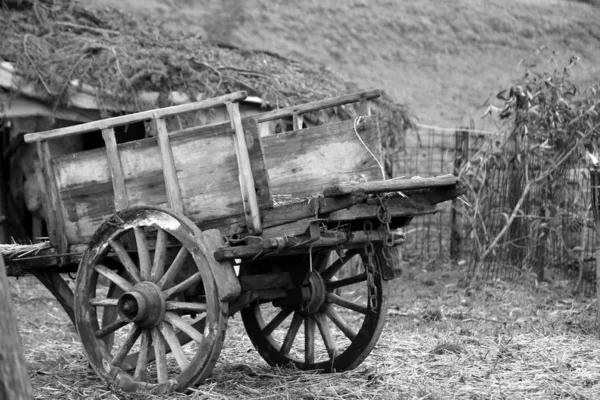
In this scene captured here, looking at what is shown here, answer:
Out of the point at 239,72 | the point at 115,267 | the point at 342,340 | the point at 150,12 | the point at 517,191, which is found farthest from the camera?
the point at 150,12

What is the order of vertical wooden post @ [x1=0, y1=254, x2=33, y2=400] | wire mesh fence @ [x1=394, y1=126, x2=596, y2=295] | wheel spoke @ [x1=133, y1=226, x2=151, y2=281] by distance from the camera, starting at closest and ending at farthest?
1. vertical wooden post @ [x1=0, y1=254, x2=33, y2=400]
2. wheel spoke @ [x1=133, y1=226, x2=151, y2=281]
3. wire mesh fence @ [x1=394, y1=126, x2=596, y2=295]

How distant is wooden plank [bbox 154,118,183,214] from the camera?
485 cm

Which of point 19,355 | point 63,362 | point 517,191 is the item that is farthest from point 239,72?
point 19,355

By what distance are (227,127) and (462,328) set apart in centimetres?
327

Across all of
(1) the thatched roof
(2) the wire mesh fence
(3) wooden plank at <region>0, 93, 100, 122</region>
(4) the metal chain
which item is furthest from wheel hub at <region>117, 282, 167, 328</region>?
(2) the wire mesh fence

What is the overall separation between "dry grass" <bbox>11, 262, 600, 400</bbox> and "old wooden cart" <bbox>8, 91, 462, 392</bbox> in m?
0.31

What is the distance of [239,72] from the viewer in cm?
1012

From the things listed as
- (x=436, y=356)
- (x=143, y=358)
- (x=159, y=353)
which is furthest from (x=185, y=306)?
(x=436, y=356)

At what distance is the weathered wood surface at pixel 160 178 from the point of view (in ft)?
15.7

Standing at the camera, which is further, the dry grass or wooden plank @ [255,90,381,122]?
wooden plank @ [255,90,381,122]

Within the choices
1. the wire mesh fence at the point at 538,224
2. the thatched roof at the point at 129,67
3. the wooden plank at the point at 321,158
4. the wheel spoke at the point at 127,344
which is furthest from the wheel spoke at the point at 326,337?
the thatched roof at the point at 129,67

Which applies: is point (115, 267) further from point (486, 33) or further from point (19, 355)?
point (486, 33)

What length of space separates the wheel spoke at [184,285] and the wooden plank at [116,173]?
0.59 m

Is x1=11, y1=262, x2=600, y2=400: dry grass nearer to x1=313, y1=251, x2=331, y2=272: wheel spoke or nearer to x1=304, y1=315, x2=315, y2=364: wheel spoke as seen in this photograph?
x1=304, y1=315, x2=315, y2=364: wheel spoke
